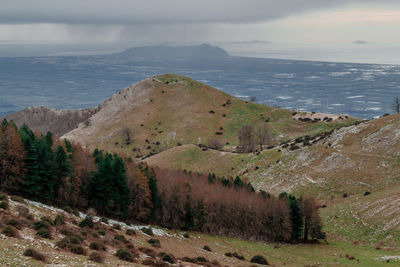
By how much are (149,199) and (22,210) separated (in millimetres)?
23213

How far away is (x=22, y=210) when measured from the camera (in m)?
36.1

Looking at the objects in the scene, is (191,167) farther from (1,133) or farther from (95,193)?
(1,133)

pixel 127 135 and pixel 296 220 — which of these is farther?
pixel 127 135

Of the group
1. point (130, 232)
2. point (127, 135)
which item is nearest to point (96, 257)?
point (130, 232)

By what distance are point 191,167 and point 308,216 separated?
59345 millimetres

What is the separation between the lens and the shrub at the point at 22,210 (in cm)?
3522

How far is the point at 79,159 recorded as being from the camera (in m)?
60.0

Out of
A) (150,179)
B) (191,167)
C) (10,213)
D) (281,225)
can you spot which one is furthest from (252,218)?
(191,167)

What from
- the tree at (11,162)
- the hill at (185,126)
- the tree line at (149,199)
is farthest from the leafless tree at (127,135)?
the tree at (11,162)

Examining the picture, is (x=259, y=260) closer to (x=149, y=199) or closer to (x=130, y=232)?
(x=130, y=232)

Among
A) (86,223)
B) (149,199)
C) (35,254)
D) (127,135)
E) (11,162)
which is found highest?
(11,162)

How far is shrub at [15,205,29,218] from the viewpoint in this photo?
3522 cm

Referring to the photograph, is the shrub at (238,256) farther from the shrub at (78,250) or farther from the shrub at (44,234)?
the shrub at (44,234)

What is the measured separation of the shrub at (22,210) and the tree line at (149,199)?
13620 millimetres
